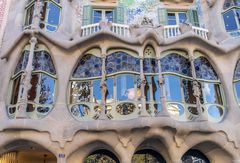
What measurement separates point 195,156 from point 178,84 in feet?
11.1

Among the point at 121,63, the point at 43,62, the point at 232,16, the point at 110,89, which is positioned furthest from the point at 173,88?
the point at 43,62

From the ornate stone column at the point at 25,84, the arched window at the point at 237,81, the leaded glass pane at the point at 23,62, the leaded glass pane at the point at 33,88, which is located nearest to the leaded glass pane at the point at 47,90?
the leaded glass pane at the point at 33,88

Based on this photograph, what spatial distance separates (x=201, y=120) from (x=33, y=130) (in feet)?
22.0

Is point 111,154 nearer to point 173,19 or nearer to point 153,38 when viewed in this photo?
point 153,38

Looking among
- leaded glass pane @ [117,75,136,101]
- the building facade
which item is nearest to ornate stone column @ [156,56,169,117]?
the building facade

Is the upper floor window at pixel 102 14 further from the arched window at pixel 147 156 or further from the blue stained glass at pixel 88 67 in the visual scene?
the arched window at pixel 147 156

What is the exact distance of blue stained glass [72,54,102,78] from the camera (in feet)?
44.6

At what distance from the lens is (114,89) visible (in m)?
13.1

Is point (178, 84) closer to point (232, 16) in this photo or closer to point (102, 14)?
point (232, 16)

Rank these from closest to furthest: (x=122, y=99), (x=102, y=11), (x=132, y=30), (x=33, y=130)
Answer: (x=33, y=130)
(x=122, y=99)
(x=132, y=30)
(x=102, y=11)

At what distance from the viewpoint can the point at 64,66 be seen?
13.5m

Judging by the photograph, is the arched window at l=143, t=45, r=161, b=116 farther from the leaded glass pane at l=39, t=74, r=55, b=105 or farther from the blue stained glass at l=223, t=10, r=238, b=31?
the blue stained glass at l=223, t=10, r=238, b=31

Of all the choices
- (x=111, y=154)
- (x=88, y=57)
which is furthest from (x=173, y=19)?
(x=111, y=154)

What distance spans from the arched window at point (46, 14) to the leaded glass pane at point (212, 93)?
7520mm
